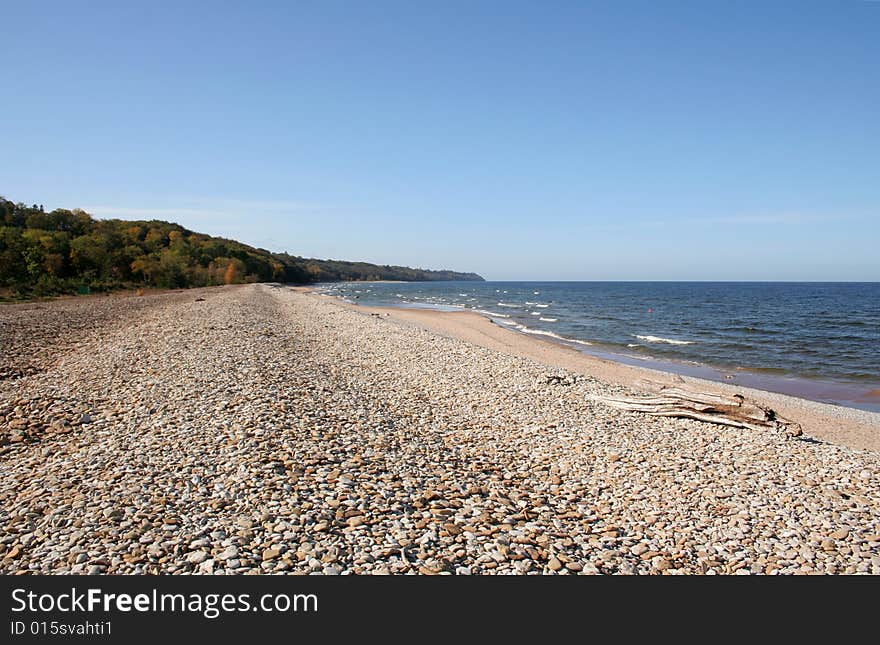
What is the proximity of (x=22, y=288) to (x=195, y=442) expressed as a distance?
50117 mm

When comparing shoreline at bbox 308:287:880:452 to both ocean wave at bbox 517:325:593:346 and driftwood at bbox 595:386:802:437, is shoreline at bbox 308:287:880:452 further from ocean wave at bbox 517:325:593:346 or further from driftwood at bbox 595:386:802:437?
ocean wave at bbox 517:325:593:346

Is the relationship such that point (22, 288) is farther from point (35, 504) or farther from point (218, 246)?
point (218, 246)

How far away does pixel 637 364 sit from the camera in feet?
81.4

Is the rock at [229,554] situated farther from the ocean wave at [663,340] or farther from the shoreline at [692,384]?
the ocean wave at [663,340]

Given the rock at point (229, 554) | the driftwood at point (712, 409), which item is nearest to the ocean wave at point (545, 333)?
the driftwood at point (712, 409)

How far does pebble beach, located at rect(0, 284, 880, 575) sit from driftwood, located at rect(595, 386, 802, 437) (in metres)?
0.34

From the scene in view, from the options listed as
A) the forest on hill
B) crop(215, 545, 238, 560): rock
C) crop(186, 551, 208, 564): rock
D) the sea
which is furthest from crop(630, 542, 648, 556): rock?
the forest on hill

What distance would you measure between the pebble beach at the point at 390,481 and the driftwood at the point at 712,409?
0.34 meters

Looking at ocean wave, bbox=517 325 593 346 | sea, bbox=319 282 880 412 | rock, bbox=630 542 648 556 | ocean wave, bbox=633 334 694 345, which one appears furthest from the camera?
ocean wave, bbox=517 325 593 346

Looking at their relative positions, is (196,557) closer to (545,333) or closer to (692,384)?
(692,384)

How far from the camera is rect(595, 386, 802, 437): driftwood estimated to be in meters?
11.6

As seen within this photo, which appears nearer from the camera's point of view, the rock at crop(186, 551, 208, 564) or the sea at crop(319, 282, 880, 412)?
the rock at crop(186, 551, 208, 564)

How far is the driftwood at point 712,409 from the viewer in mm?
11594
